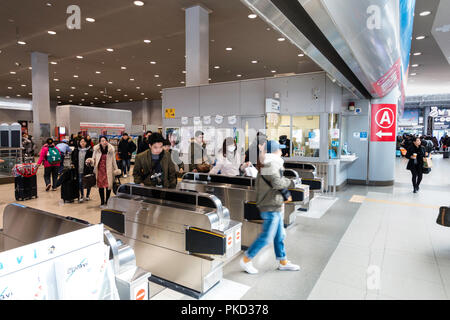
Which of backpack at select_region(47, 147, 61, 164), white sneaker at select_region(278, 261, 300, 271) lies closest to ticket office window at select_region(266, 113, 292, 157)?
white sneaker at select_region(278, 261, 300, 271)

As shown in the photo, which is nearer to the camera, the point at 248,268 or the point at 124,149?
the point at 248,268

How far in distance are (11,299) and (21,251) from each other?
0.57 feet

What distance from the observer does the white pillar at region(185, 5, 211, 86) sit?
26.3 ft

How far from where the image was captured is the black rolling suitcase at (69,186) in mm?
6801

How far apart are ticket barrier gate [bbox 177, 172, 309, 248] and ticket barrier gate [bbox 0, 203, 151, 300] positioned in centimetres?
259

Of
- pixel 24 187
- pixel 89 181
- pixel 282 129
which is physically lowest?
pixel 24 187

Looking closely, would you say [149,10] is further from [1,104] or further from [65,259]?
[1,104]

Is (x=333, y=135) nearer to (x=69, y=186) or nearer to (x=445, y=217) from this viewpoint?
(x=445, y=217)

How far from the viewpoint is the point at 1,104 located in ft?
94.8

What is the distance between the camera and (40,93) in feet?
42.9

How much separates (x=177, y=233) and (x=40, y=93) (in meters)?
13.2

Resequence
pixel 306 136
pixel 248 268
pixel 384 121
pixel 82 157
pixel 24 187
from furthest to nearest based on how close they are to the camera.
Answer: pixel 384 121 → pixel 306 136 → pixel 24 187 → pixel 82 157 → pixel 248 268

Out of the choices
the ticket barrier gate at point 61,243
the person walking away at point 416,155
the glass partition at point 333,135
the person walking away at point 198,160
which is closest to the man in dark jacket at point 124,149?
the person walking away at point 198,160

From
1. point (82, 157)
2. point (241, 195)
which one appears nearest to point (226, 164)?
point (241, 195)
